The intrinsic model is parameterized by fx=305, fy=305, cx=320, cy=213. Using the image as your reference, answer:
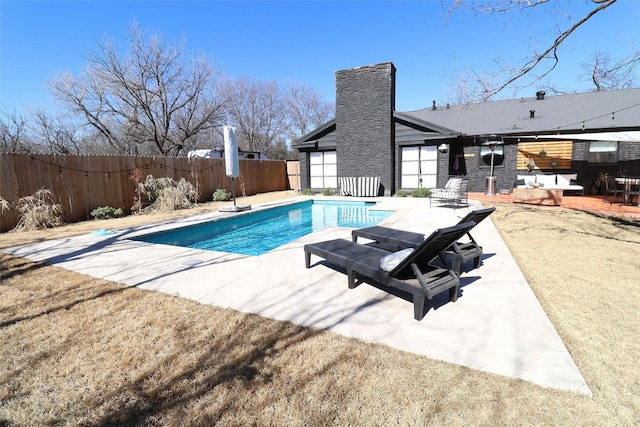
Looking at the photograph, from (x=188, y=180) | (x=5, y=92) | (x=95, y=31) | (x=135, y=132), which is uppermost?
(x=95, y=31)

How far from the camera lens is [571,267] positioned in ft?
14.6

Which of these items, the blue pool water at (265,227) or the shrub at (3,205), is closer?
the blue pool water at (265,227)

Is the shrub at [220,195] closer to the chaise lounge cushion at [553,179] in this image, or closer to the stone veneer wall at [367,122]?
the stone veneer wall at [367,122]

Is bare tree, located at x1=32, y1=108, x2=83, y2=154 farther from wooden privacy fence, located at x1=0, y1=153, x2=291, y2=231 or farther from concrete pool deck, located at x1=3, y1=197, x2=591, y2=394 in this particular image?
concrete pool deck, located at x1=3, y1=197, x2=591, y2=394

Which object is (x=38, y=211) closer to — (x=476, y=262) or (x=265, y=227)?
(x=265, y=227)

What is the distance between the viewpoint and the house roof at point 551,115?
13137 mm

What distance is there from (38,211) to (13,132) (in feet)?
63.8

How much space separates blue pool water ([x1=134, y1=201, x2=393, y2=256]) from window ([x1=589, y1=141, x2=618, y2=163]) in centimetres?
1019

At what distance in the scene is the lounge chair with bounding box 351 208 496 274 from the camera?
4129 millimetres

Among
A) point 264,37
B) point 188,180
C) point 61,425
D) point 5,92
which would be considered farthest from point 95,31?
point 61,425

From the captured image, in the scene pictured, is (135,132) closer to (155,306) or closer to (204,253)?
(204,253)

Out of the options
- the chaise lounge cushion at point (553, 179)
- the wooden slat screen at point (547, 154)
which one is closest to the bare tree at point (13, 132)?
the wooden slat screen at point (547, 154)

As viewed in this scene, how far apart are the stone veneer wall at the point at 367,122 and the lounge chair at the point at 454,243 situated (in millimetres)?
10126

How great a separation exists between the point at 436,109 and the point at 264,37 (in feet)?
39.2
